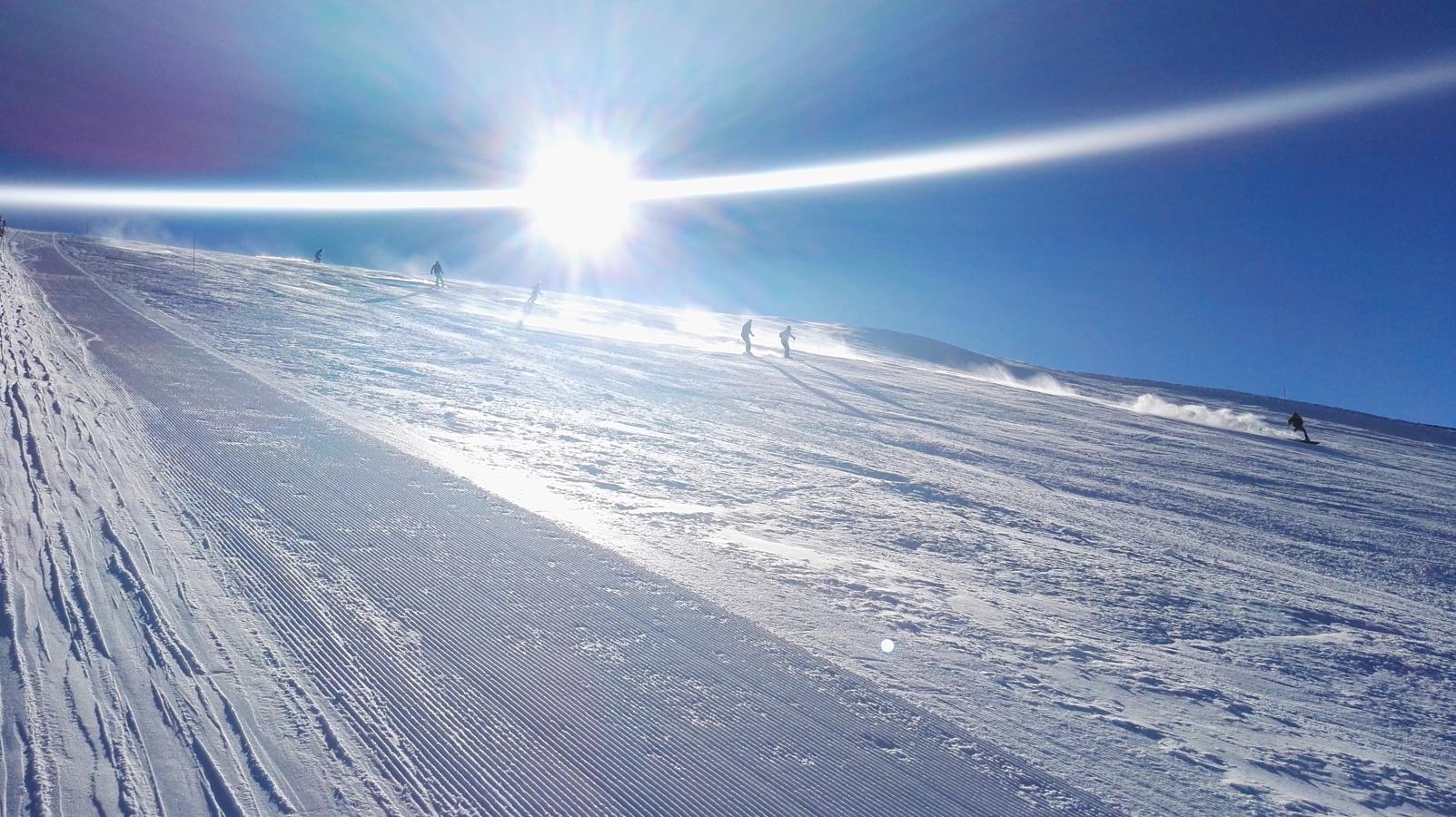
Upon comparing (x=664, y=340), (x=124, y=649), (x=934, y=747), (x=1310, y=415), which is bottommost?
(x=124, y=649)

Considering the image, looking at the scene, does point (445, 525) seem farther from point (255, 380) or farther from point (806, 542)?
point (255, 380)

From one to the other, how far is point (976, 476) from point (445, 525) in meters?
7.42

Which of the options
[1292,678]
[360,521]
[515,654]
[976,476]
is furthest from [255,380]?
[1292,678]

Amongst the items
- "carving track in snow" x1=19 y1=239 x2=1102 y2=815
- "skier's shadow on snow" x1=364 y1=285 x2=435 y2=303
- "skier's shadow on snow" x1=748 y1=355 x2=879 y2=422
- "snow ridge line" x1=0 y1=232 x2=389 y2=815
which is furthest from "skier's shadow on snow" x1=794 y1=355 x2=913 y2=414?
"skier's shadow on snow" x1=364 y1=285 x2=435 y2=303

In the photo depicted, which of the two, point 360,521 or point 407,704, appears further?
point 360,521

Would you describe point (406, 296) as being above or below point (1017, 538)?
above

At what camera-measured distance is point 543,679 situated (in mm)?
4145

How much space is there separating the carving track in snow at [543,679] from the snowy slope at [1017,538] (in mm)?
443

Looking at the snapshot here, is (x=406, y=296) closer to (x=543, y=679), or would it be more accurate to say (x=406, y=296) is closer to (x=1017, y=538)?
(x=1017, y=538)

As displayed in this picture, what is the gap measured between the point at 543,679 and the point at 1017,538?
5487 millimetres

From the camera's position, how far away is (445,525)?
635 cm

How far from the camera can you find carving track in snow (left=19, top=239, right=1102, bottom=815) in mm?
3418

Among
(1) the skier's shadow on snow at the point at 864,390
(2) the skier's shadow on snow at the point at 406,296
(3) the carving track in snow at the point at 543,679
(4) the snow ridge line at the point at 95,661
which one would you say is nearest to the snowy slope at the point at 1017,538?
(1) the skier's shadow on snow at the point at 864,390

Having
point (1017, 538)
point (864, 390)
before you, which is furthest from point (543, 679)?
point (864, 390)
